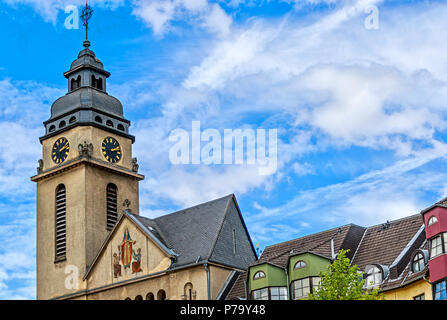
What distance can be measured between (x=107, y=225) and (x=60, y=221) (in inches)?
150

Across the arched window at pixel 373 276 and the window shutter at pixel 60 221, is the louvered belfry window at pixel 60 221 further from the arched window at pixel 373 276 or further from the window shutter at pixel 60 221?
the arched window at pixel 373 276

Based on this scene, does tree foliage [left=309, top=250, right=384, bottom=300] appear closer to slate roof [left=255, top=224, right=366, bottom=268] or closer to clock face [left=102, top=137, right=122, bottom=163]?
slate roof [left=255, top=224, right=366, bottom=268]

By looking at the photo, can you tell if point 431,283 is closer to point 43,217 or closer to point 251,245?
point 251,245

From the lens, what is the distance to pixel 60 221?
62.4 metres

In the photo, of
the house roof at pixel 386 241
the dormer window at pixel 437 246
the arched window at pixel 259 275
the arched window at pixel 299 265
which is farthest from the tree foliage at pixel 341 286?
the arched window at pixel 259 275

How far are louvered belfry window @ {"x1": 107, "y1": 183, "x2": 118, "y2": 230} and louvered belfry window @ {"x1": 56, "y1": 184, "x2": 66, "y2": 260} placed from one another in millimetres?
3463


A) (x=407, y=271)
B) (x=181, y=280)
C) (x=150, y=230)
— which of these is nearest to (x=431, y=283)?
(x=407, y=271)

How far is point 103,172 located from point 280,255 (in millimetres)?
18268

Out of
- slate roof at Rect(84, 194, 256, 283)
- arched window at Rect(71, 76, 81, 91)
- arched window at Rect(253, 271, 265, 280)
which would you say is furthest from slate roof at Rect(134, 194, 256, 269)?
arched window at Rect(71, 76, 81, 91)

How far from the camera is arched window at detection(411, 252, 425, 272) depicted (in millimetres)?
41219

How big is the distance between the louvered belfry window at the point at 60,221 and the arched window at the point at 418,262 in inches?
1167

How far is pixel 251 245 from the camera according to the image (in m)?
58.0

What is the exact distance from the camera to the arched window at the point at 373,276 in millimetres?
43875
